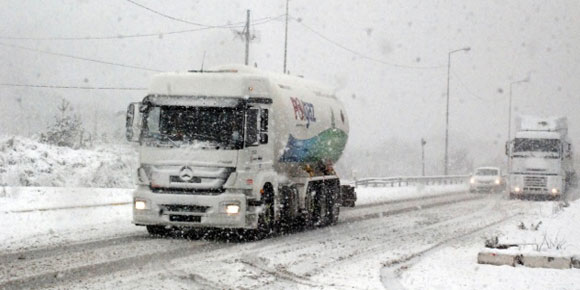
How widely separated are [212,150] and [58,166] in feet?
93.0

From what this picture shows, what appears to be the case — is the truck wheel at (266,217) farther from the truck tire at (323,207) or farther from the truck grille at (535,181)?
the truck grille at (535,181)

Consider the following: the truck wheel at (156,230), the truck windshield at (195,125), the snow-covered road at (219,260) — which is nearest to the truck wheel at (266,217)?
the snow-covered road at (219,260)

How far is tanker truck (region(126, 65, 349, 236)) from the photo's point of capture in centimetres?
Answer: 1405

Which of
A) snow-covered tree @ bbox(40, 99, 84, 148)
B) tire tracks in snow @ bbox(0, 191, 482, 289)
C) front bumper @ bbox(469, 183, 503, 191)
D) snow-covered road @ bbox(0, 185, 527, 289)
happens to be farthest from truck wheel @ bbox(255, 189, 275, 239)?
snow-covered tree @ bbox(40, 99, 84, 148)

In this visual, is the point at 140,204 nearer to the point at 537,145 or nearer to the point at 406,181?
the point at 537,145

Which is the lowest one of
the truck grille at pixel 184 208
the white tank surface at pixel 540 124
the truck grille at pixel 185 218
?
the truck grille at pixel 185 218

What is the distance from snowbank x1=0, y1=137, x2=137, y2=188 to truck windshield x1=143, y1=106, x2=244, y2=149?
23.6m

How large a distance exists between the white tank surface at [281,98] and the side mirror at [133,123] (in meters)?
0.56

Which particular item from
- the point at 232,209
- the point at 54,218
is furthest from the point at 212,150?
the point at 54,218

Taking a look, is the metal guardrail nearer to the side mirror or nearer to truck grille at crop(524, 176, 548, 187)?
truck grille at crop(524, 176, 548, 187)

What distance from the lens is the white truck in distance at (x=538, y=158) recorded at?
114 ft

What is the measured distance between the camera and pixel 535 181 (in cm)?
3488

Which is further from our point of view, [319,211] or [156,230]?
[319,211]

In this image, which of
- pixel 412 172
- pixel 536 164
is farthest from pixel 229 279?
pixel 412 172
